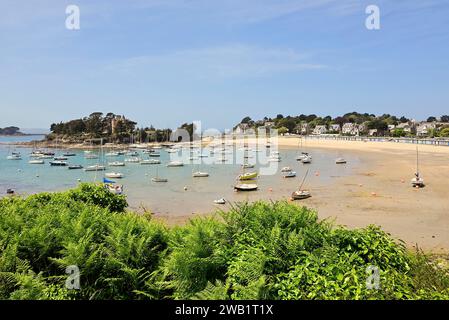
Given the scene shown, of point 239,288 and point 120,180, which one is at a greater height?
point 239,288

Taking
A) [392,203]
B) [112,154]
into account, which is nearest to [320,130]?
[112,154]

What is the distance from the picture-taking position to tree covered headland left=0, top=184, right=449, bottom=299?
4.93 m

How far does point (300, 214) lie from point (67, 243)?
13.7 ft

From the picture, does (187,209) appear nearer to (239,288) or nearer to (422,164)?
(239,288)

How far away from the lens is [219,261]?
19.0 feet

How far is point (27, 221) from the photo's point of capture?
25.2 feet

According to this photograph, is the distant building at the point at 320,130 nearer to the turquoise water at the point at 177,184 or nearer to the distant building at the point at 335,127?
the distant building at the point at 335,127

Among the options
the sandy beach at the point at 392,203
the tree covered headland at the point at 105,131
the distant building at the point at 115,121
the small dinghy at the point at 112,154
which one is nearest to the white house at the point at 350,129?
the tree covered headland at the point at 105,131

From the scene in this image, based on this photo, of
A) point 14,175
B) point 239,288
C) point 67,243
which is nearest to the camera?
point 239,288

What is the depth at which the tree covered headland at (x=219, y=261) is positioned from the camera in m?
4.93

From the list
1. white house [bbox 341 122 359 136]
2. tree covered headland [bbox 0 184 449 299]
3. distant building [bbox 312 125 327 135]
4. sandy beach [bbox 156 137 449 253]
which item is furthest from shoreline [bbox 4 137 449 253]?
distant building [bbox 312 125 327 135]

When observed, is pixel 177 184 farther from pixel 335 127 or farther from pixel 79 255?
pixel 335 127

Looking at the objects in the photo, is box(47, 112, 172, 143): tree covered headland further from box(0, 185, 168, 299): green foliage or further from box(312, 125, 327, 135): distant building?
box(0, 185, 168, 299): green foliage
